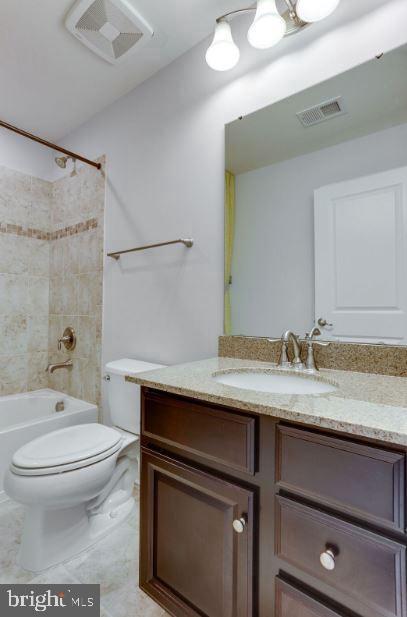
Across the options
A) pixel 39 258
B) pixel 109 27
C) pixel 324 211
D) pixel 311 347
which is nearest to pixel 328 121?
pixel 324 211

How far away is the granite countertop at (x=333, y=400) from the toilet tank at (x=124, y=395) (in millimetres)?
585

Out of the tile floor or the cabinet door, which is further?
the tile floor

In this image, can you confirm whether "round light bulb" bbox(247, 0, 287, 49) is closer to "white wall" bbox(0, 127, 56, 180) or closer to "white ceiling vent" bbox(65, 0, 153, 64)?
"white ceiling vent" bbox(65, 0, 153, 64)

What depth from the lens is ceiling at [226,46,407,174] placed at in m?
1.10

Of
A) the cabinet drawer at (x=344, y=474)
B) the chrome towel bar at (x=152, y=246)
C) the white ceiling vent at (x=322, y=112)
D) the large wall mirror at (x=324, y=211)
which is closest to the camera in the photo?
the cabinet drawer at (x=344, y=474)

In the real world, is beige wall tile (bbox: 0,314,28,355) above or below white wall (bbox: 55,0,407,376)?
below

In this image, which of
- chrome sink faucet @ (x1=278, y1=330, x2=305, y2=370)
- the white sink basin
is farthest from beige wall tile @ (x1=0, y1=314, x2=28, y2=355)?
chrome sink faucet @ (x1=278, y1=330, x2=305, y2=370)

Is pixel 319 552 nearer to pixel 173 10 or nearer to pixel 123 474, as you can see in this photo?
pixel 123 474

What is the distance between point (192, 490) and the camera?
0.92 m

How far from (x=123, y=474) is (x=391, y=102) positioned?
2080 mm

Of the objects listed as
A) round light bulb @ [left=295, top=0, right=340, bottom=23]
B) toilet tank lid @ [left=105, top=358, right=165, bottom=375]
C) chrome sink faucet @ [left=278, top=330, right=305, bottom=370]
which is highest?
round light bulb @ [left=295, top=0, right=340, bottom=23]

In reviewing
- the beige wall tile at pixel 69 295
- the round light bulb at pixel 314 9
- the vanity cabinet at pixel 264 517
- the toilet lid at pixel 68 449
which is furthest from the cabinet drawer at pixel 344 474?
the beige wall tile at pixel 69 295

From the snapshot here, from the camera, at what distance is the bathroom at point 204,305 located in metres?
0.74

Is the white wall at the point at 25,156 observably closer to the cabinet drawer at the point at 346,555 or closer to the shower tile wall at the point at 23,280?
the shower tile wall at the point at 23,280
